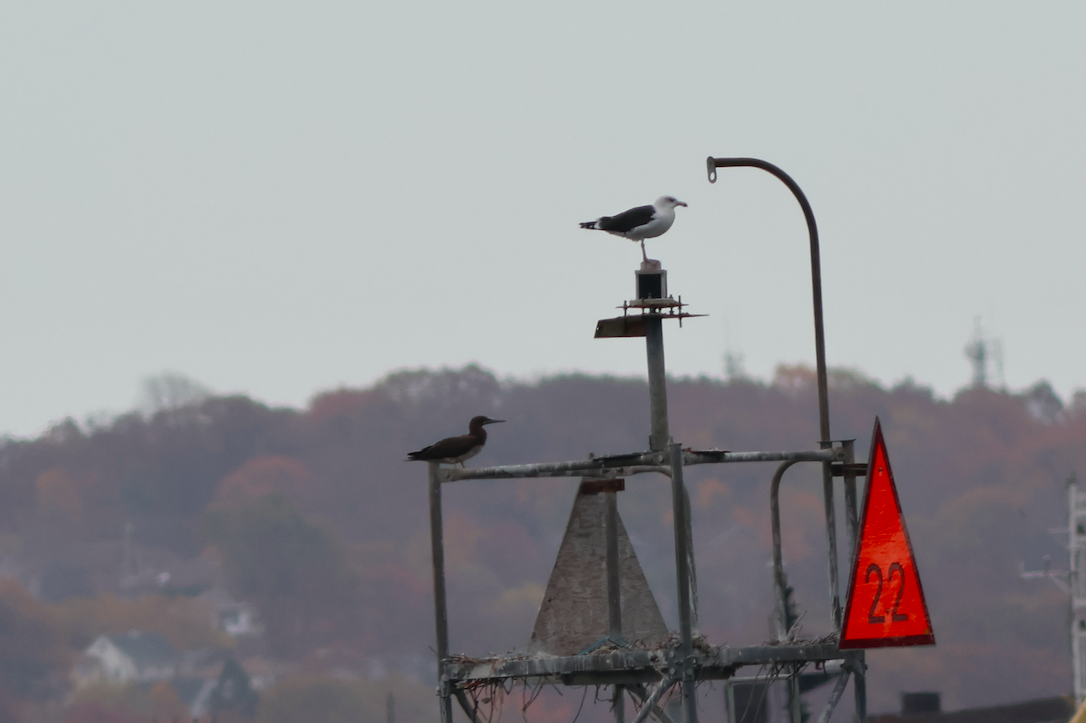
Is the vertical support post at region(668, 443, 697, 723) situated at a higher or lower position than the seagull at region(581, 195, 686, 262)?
lower

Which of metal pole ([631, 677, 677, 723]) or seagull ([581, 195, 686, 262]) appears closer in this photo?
metal pole ([631, 677, 677, 723])

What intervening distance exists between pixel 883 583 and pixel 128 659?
457 feet

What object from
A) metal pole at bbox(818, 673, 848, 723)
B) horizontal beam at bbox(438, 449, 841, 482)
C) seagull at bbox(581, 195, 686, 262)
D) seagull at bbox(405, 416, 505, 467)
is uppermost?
seagull at bbox(581, 195, 686, 262)

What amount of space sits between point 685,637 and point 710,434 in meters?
147

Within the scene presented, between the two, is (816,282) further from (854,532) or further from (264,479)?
(264,479)

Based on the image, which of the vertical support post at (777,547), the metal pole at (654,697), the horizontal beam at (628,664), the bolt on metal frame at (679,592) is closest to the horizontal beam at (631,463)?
the bolt on metal frame at (679,592)

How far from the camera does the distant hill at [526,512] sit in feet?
486

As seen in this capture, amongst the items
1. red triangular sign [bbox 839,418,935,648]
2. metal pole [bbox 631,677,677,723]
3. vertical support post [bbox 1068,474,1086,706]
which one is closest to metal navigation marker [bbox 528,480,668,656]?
metal pole [bbox 631,677,677,723]

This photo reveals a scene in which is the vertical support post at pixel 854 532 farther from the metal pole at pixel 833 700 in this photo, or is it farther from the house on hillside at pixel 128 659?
the house on hillside at pixel 128 659

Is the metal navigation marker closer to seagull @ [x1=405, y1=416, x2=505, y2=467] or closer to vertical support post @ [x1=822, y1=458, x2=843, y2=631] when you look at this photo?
seagull @ [x1=405, y1=416, x2=505, y2=467]

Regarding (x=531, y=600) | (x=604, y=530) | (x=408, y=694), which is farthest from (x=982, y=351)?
(x=604, y=530)

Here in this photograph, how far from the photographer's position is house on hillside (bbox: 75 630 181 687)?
147250mm

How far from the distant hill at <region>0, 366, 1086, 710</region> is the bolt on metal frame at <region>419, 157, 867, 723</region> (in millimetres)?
124882

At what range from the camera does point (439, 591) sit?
14.9m
